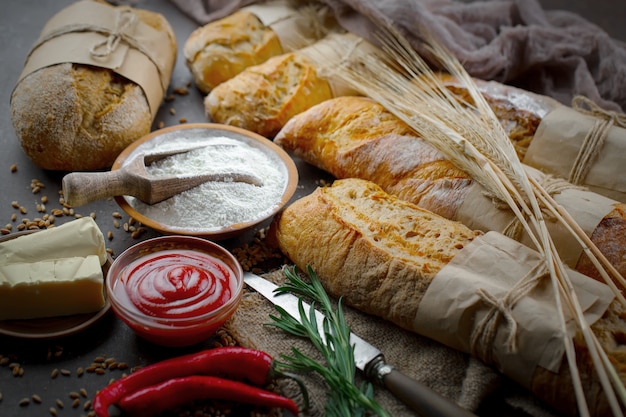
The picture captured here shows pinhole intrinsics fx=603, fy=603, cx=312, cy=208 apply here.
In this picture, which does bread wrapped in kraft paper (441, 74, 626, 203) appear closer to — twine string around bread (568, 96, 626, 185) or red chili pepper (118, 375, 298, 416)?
twine string around bread (568, 96, 626, 185)

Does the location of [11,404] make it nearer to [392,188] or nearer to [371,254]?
[371,254]

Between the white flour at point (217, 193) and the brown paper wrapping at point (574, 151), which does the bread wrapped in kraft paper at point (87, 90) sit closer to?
the white flour at point (217, 193)

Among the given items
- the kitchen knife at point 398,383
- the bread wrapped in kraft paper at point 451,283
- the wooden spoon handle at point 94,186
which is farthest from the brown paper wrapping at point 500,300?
the wooden spoon handle at point 94,186

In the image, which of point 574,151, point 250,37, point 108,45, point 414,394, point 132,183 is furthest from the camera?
point 250,37

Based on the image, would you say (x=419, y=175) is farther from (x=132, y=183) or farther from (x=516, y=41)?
(x=516, y=41)

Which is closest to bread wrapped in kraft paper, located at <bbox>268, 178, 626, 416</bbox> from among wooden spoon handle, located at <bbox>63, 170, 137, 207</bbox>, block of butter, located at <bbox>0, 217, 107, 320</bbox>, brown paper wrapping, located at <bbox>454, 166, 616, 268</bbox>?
brown paper wrapping, located at <bbox>454, 166, 616, 268</bbox>

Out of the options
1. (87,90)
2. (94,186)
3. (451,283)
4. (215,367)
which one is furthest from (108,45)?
(451,283)

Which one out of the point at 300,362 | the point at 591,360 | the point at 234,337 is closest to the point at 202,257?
the point at 234,337
